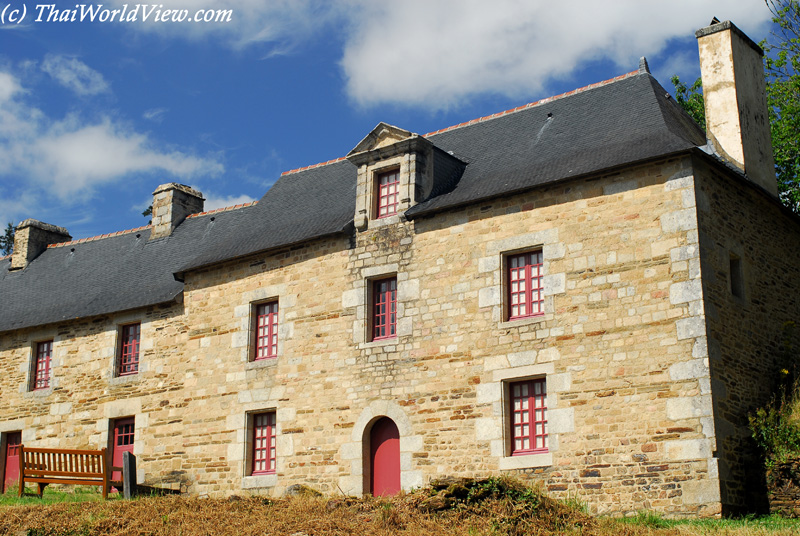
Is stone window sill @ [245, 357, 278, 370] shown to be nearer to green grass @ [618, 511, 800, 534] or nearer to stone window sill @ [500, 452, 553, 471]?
stone window sill @ [500, 452, 553, 471]

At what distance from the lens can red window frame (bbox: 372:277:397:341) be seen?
1622 cm

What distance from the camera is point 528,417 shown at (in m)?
14.4

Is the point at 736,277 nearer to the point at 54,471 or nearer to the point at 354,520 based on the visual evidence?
the point at 354,520

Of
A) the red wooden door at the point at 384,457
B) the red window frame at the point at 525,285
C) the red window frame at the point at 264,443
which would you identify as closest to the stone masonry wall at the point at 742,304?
the red window frame at the point at 525,285

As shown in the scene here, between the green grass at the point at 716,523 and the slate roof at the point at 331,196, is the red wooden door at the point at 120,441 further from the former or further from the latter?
the green grass at the point at 716,523

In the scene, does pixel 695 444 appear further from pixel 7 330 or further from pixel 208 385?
pixel 7 330

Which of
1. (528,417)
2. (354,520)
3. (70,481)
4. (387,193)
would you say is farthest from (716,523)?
(70,481)

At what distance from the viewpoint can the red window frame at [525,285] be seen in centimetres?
1481

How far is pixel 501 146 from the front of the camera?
17.2 metres

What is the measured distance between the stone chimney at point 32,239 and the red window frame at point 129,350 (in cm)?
607

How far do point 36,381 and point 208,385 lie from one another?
5.65 meters

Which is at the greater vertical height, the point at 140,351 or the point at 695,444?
the point at 140,351

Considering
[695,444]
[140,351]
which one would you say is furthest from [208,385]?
[695,444]

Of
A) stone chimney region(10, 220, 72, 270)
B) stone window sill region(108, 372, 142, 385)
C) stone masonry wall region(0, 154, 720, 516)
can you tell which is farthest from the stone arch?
stone chimney region(10, 220, 72, 270)
